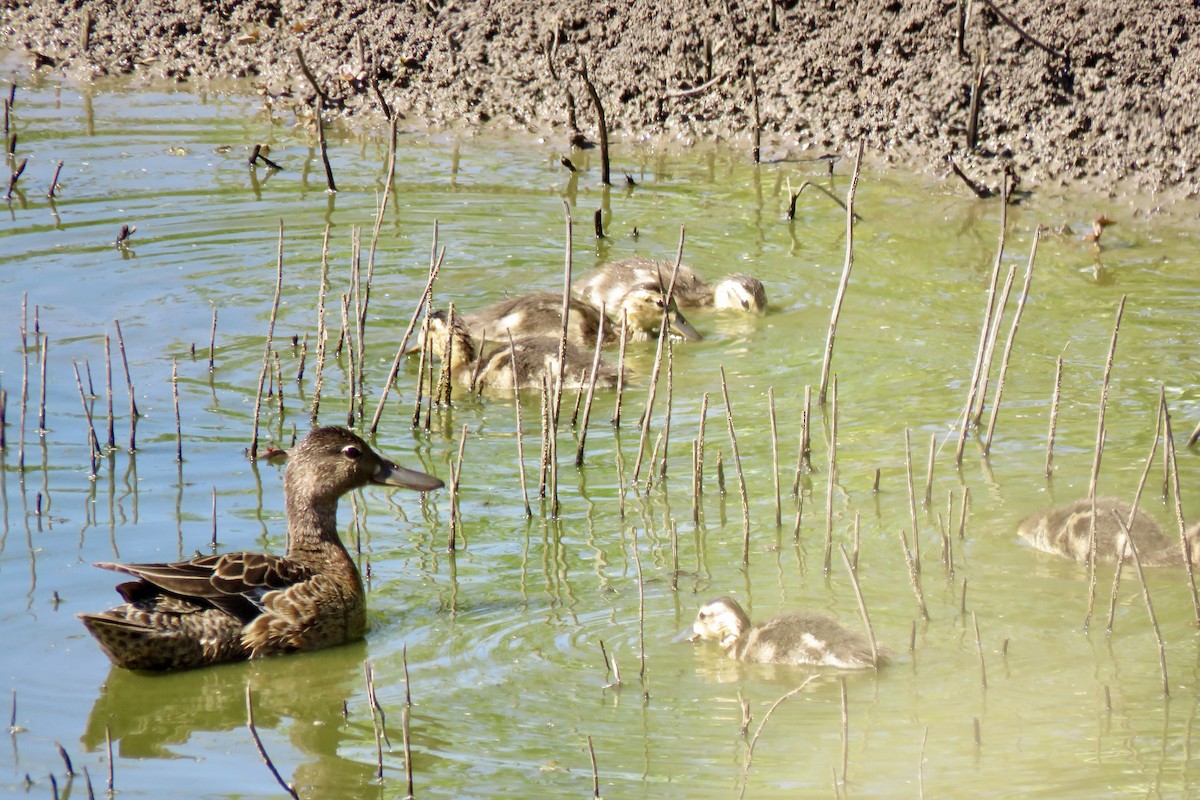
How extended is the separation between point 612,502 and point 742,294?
2.80 metres

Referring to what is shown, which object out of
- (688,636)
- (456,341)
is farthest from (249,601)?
(456,341)

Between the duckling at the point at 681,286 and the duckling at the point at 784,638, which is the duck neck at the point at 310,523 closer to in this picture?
the duckling at the point at 784,638

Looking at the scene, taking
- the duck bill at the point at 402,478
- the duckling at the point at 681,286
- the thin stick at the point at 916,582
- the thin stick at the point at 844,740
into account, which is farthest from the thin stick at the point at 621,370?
the thin stick at the point at 844,740

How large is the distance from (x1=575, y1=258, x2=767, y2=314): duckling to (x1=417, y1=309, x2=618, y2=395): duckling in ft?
3.01

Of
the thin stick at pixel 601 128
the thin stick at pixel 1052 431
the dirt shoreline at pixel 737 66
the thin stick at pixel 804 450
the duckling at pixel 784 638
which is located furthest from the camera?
the dirt shoreline at pixel 737 66

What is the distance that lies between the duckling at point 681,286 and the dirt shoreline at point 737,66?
241 cm

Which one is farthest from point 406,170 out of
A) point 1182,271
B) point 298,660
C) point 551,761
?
point 551,761

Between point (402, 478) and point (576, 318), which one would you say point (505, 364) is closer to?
point (576, 318)

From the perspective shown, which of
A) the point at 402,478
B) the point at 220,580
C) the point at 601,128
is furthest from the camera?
the point at 601,128

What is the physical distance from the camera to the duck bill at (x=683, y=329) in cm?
891

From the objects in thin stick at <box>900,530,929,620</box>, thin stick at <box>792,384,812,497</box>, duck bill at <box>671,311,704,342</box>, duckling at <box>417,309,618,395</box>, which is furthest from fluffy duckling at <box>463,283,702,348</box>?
thin stick at <box>900,530,929,620</box>

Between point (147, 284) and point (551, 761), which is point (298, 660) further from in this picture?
point (147, 284)

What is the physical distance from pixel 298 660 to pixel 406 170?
6999 mm

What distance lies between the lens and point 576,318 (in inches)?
357
